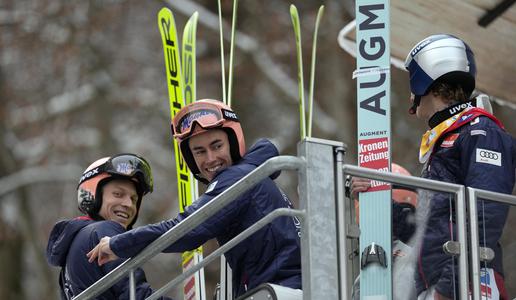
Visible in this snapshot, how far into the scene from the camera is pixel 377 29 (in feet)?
29.3

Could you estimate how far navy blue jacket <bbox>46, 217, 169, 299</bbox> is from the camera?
8680mm

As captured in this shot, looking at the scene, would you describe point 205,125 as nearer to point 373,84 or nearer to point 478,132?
point 373,84

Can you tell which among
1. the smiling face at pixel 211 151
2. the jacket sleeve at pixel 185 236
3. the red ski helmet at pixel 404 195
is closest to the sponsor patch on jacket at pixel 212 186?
the jacket sleeve at pixel 185 236

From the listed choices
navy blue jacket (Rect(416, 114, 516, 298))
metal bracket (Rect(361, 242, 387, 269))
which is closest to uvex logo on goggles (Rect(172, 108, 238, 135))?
navy blue jacket (Rect(416, 114, 516, 298))

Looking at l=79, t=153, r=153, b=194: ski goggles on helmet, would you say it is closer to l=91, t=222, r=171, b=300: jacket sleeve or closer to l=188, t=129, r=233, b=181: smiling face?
l=91, t=222, r=171, b=300: jacket sleeve

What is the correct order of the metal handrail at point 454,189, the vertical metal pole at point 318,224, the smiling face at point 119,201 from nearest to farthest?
the vertical metal pole at point 318,224, the metal handrail at point 454,189, the smiling face at point 119,201

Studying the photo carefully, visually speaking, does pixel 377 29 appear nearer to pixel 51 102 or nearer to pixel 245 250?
pixel 245 250

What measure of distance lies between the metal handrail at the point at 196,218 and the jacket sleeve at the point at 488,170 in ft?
3.15

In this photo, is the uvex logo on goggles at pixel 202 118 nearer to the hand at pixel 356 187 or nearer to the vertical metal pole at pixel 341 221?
the hand at pixel 356 187

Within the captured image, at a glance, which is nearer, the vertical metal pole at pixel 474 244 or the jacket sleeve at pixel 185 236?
the vertical metal pole at pixel 474 244

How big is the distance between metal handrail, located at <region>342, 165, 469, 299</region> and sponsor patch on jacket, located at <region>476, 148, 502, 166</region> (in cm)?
38

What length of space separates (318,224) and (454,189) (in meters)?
0.75

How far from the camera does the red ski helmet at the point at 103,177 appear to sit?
9.15 m

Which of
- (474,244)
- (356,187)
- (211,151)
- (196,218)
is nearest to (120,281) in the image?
(211,151)
